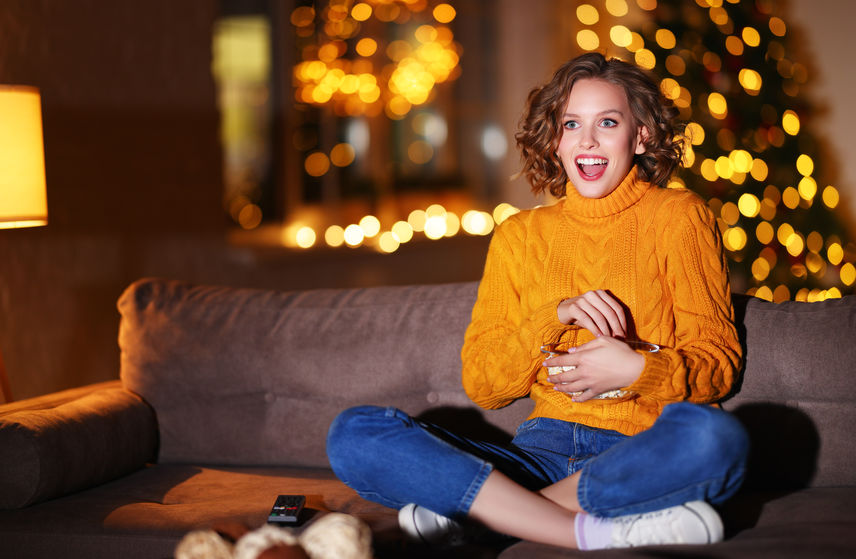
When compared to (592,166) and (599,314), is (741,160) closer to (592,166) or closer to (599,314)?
(592,166)

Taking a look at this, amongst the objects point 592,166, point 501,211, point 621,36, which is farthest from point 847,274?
point 592,166

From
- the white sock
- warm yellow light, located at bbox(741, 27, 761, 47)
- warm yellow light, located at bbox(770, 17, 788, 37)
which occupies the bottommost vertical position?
the white sock

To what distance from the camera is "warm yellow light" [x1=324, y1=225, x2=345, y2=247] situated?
4668 mm

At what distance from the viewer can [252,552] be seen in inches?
46.0

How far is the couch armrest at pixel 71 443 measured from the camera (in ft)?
5.62

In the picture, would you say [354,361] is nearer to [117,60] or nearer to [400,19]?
[117,60]

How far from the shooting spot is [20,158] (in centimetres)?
197

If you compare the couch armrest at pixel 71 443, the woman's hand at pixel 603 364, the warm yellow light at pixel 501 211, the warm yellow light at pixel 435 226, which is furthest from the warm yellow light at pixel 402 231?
the woman's hand at pixel 603 364

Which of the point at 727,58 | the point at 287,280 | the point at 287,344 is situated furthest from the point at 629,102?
the point at 287,280

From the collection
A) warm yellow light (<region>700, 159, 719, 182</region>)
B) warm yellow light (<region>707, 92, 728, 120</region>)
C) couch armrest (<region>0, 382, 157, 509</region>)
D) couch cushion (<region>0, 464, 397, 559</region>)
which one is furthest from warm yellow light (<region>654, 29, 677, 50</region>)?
couch armrest (<region>0, 382, 157, 509</region>)

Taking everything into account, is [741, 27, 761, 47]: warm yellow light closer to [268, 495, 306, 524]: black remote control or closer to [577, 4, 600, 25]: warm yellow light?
[577, 4, 600, 25]: warm yellow light

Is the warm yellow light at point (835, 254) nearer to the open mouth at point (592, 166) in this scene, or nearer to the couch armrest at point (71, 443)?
the open mouth at point (592, 166)

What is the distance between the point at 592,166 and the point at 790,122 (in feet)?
8.92

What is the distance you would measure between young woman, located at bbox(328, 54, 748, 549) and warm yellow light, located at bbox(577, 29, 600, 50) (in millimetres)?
3001
